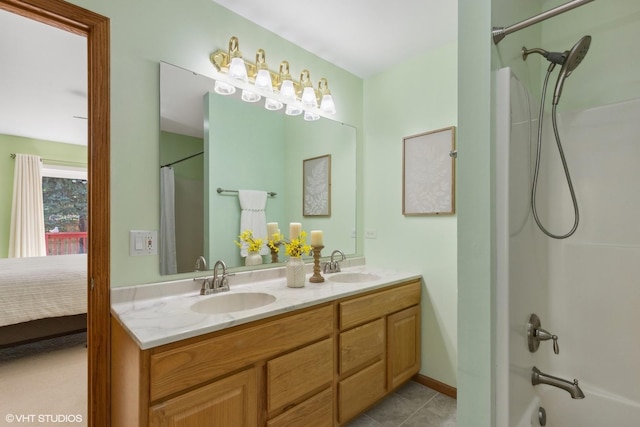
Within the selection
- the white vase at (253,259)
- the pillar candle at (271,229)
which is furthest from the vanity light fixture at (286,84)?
the white vase at (253,259)

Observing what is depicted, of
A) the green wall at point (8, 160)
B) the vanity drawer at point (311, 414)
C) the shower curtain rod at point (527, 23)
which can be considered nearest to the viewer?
the shower curtain rod at point (527, 23)

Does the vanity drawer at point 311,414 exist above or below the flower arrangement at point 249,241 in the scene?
below

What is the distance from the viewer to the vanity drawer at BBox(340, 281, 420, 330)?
5.63 ft

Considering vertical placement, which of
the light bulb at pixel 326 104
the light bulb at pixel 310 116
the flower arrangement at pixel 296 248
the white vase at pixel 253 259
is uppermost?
the light bulb at pixel 326 104

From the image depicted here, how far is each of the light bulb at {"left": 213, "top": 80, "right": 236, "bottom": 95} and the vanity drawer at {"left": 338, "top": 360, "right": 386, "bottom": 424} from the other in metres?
1.79

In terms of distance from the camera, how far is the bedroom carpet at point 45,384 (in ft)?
6.27

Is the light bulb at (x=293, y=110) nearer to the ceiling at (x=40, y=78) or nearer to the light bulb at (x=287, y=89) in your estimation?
the light bulb at (x=287, y=89)

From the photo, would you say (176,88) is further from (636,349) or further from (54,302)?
(636,349)

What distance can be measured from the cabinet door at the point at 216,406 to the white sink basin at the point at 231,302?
1.38ft

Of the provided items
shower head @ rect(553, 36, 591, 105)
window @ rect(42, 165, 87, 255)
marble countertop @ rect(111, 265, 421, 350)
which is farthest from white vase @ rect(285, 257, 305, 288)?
window @ rect(42, 165, 87, 255)

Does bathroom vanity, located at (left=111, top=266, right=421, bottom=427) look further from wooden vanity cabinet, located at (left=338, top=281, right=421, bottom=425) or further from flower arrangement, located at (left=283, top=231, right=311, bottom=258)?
flower arrangement, located at (left=283, top=231, right=311, bottom=258)

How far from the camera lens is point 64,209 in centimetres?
507

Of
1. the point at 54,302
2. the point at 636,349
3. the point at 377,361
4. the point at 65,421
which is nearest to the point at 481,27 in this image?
the point at 636,349

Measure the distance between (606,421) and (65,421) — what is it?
2946 mm
